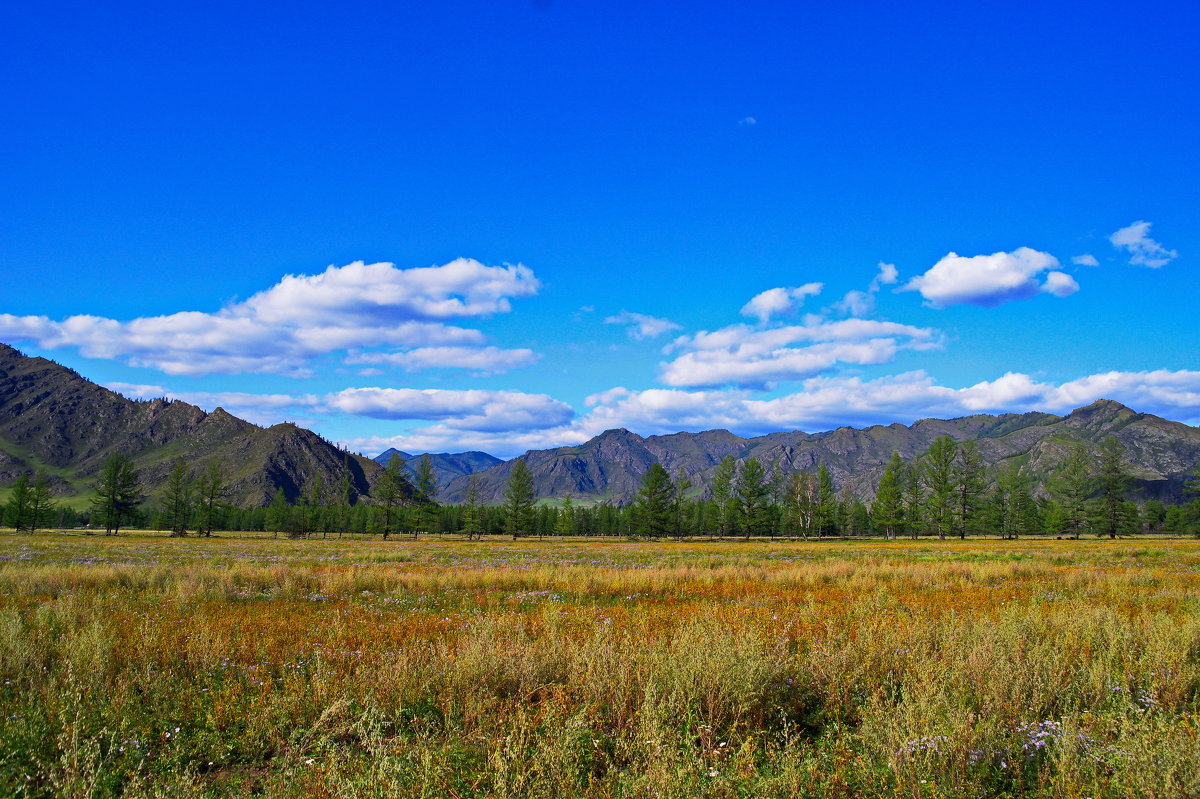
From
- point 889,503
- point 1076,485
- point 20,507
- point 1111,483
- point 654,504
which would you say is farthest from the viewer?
point 654,504

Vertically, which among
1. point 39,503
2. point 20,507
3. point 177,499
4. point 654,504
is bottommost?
point 654,504

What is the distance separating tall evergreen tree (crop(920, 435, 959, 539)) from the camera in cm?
7388

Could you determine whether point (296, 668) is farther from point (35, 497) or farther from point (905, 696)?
point (35, 497)

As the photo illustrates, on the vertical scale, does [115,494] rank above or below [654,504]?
above

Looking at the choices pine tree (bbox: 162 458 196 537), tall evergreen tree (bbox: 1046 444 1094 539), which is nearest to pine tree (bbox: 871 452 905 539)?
tall evergreen tree (bbox: 1046 444 1094 539)

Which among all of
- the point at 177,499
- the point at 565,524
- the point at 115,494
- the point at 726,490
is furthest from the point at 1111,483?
the point at 115,494

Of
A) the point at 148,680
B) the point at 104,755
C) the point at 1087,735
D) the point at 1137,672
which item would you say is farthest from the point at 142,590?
the point at 1137,672

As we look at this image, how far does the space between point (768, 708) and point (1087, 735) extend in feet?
8.12

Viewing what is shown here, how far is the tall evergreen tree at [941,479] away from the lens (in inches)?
2908

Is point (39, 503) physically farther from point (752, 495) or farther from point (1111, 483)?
point (1111, 483)

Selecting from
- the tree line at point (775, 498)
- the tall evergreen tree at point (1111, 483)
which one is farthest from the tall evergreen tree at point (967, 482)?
the tall evergreen tree at point (1111, 483)

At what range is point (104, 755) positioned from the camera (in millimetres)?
4844

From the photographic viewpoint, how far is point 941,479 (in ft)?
245

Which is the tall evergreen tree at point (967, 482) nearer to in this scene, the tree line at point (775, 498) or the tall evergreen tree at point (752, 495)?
the tree line at point (775, 498)
